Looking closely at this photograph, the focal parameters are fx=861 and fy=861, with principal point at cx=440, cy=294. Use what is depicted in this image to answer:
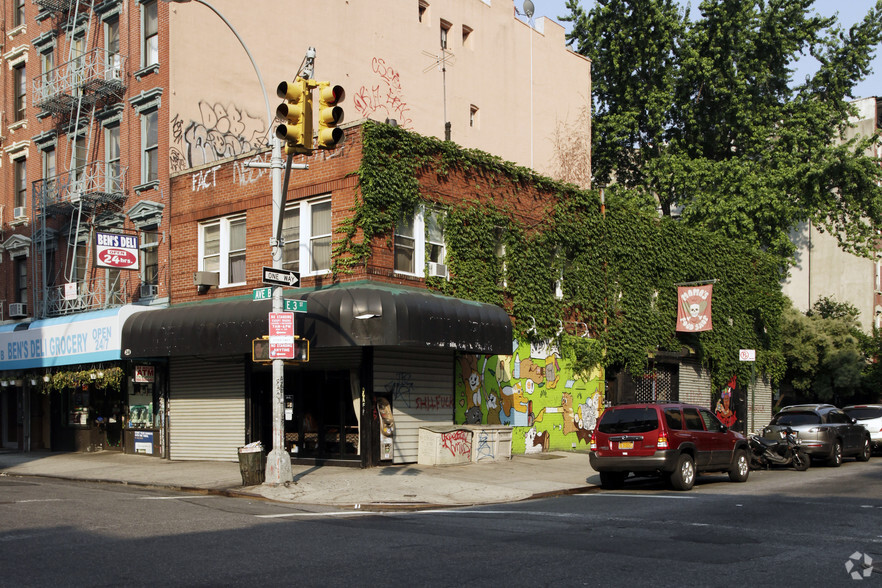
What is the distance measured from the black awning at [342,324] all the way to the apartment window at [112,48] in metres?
8.17

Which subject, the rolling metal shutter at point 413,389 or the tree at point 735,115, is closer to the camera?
the rolling metal shutter at point 413,389

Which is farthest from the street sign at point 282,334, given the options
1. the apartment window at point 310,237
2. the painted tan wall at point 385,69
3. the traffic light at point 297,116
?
the painted tan wall at point 385,69

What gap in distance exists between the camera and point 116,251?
2384 cm

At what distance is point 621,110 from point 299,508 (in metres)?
33.2

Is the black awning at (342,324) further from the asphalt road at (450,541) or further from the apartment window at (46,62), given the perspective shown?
the apartment window at (46,62)

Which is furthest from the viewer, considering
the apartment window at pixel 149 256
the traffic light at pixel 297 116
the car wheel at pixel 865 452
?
the apartment window at pixel 149 256

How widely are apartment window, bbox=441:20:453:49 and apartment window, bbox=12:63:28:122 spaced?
15591 mm

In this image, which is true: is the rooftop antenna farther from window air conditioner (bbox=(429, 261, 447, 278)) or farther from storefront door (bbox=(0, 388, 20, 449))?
storefront door (bbox=(0, 388, 20, 449))

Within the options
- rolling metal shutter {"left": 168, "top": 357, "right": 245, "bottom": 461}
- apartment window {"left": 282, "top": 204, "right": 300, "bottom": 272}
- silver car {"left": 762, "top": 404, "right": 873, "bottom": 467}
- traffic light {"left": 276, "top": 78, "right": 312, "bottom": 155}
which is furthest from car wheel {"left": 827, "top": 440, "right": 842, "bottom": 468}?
traffic light {"left": 276, "top": 78, "right": 312, "bottom": 155}

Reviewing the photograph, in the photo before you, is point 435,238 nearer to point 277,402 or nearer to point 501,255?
point 501,255

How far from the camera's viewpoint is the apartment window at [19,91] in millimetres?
31469

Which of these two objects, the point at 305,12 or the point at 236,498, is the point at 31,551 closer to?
the point at 236,498

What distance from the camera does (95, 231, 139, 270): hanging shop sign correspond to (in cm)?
2355

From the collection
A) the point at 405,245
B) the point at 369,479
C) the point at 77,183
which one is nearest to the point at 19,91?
the point at 77,183
